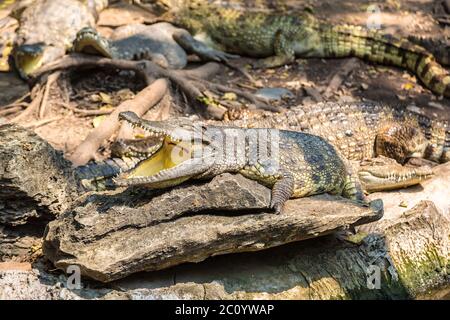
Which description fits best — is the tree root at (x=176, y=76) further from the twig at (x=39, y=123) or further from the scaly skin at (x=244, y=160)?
the scaly skin at (x=244, y=160)

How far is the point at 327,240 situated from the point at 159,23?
189 inches

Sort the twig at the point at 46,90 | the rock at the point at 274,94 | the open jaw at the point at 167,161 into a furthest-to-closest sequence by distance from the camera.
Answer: the rock at the point at 274,94 < the twig at the point at 46,90 < the open jaw at the point at 167,161

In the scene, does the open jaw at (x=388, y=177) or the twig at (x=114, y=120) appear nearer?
the open jaw at (x=388, y=177)

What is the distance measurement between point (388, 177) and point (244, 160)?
1.46m

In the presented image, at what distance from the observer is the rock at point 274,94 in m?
6.61

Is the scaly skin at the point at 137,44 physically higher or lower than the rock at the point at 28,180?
lower

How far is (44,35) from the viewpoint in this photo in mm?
7305

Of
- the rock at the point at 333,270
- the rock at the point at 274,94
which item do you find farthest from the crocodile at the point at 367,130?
the rock at the point at 333,270

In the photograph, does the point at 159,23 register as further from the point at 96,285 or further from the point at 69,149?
the point at 96,285

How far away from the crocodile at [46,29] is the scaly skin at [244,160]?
3.66m

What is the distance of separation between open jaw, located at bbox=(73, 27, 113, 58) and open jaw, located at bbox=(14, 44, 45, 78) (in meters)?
0.40

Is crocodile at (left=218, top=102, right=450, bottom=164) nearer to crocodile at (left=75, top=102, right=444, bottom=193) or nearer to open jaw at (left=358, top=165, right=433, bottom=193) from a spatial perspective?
crocodile at (left=75, top=102, right=444, bottom=193)

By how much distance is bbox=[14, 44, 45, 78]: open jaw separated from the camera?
6852 mm

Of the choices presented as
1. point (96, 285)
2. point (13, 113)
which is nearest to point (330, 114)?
point (96, 285)
